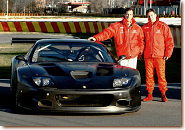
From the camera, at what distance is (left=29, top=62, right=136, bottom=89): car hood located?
7.88 m

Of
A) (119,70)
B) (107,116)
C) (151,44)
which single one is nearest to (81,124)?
(107,116)

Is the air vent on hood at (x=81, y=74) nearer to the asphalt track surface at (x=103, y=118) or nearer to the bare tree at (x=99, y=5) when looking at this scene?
the asphalt track surface at (x=103, y=118)

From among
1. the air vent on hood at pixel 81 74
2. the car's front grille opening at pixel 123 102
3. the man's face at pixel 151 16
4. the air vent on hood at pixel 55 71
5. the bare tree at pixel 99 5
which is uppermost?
the man's face at pixel 151 16

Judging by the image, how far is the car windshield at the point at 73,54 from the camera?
362 inches

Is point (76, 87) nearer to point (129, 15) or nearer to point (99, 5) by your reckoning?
point (129, 15)

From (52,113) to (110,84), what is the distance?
104cm

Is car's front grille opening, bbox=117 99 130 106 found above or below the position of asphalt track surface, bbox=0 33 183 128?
above

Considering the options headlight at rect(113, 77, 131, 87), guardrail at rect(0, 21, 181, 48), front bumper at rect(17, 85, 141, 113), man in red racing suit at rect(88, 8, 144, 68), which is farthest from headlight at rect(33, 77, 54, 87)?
guardrail at rect(0, 21, 181, 48)

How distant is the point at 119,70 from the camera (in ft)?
27.9

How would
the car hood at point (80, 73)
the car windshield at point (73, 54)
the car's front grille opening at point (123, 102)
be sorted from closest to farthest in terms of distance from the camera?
the car hood at point (80, 73)
the car's front grille opening at point (123, 102)
the car windshield at point (73, 54)

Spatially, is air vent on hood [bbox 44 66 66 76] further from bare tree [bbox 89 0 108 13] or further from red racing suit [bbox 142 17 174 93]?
bare tree [bbox 89 0 108 13]

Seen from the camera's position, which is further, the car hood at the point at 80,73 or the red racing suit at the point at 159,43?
the red racing suit at the point at 159,43

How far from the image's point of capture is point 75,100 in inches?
307

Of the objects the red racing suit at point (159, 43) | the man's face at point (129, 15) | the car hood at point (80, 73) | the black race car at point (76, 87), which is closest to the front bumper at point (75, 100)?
the black race car at point (76, 87)
